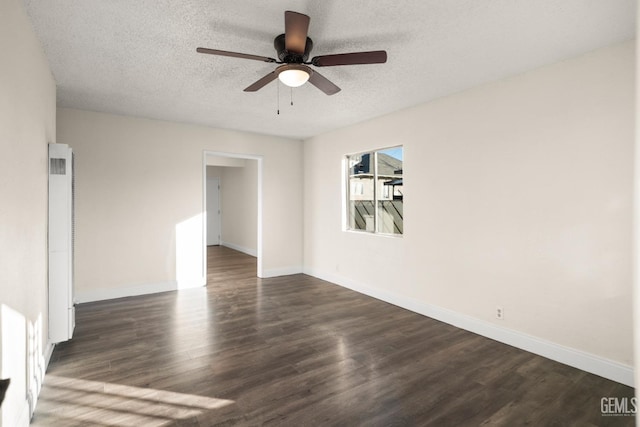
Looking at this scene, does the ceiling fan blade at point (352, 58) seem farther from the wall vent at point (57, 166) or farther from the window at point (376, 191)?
the wall vent at point (57, 166)

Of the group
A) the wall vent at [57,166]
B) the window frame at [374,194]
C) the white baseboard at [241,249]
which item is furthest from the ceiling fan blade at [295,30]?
the white baseboard at [241,249]

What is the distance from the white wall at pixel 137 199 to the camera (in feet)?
14.3

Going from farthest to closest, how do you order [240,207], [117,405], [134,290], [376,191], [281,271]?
[240,207] → [281,271] → [376,191] → [134,290] → [117,405]

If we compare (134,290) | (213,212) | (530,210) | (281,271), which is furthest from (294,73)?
(213,212)

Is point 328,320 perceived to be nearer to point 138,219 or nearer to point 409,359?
point 409,359

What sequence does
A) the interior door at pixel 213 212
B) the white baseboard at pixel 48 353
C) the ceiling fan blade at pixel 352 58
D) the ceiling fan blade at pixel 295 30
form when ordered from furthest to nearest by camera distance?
the interior door at pixel 213 212, the white baseboard at pixel 48 353, the ceiling fan blade at pixel 352 58, the ceiling fan blade at pixel 295 30

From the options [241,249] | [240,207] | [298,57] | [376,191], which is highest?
[298,57]

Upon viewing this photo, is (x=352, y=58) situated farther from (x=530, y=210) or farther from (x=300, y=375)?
(x=300, y=375)

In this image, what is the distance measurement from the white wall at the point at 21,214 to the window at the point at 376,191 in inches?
148

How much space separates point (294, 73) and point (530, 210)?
8.00ft

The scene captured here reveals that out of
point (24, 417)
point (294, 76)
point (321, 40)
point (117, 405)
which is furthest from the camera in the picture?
point (321, 40)

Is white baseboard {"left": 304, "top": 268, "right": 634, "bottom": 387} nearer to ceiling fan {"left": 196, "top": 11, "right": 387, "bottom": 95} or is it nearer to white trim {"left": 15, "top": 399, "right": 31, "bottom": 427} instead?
ceiling fan {"left": 196, "top": 11, "right": 387, "bottom": 95}

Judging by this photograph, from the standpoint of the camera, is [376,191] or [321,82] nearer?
[321,82]

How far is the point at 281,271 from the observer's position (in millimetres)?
6039
